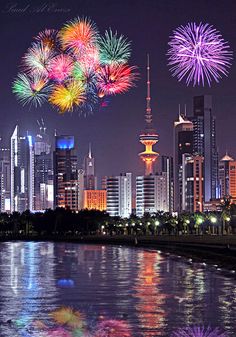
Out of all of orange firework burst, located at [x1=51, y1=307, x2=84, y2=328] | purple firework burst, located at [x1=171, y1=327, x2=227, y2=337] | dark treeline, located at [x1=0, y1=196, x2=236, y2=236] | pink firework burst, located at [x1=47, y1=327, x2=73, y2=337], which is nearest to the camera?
purple firework burst, located at [x1=171, y1=327, x2=227, y2=337]

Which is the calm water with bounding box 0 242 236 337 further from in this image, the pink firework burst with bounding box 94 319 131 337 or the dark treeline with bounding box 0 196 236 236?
the dark treeline with bounding box 0 196 236 236

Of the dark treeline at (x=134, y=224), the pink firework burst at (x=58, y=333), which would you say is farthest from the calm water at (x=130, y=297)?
the dark treeline at (x=134, y=224)

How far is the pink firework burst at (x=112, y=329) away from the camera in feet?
55.7

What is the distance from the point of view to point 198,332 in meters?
17.2

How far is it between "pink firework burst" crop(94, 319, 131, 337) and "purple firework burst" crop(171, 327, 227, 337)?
1.05 metres

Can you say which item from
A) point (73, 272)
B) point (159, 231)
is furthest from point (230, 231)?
point (73, 272)

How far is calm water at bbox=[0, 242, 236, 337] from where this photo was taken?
751 inches

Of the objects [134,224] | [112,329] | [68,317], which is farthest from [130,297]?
[134,224]

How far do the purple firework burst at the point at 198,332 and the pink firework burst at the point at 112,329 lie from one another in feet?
3.43

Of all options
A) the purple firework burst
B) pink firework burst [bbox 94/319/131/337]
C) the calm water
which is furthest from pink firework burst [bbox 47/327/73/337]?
the purple firework burst

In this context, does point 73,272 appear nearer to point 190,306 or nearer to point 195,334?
point 190,306

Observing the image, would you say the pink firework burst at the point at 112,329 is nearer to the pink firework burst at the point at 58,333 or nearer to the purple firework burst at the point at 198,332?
the pink firework burst at the point at 58,333

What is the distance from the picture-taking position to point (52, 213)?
638ft

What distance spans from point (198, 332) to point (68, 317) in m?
4.15
